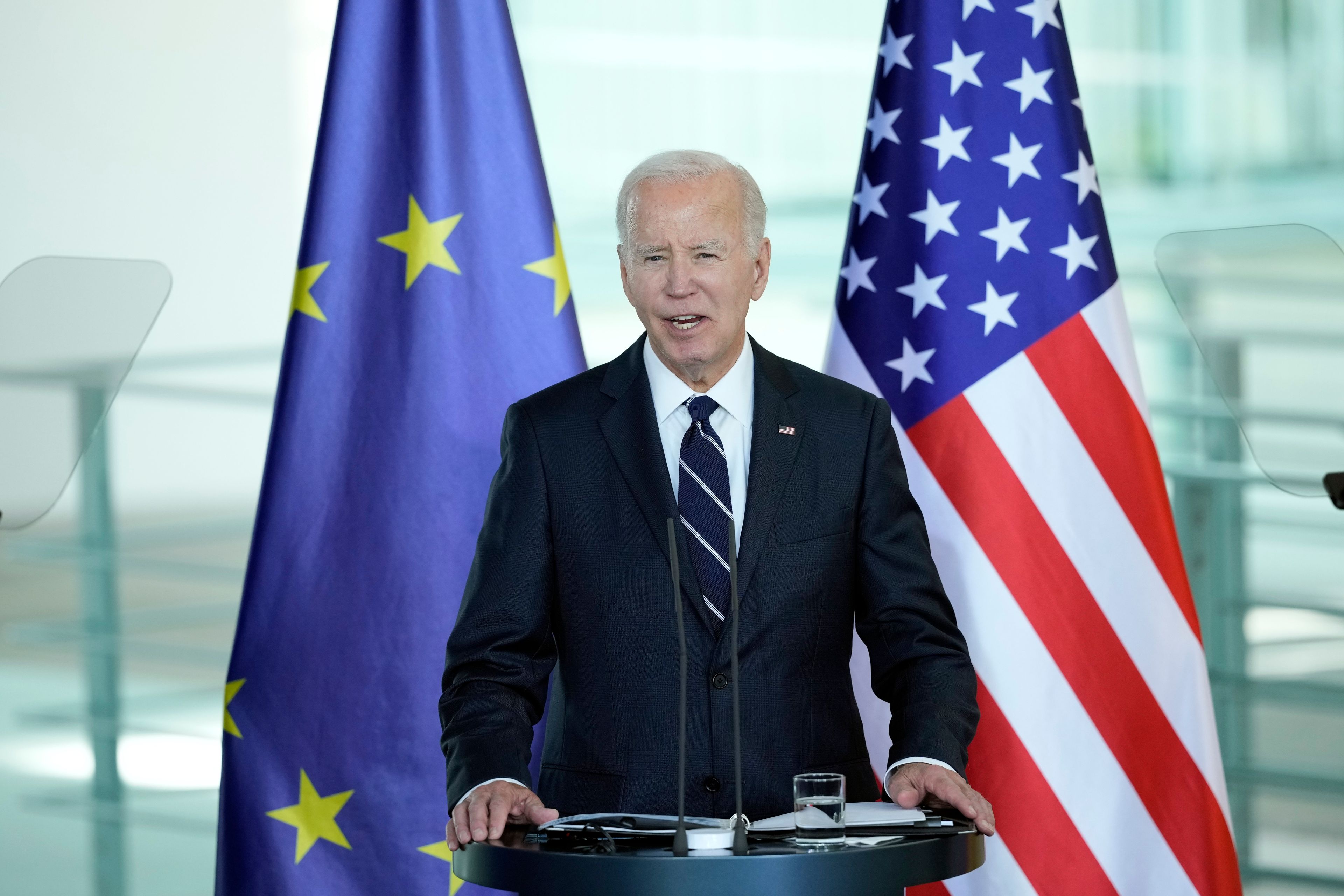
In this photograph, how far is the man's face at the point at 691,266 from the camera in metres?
1.68

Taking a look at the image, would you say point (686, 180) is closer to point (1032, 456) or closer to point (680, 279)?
point (680, 279)

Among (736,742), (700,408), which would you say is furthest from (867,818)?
(700,408)

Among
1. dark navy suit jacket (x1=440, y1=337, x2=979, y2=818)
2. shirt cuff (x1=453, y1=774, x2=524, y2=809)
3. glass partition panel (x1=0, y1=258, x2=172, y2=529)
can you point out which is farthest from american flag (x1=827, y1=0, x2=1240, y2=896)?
glass partition panel (x1=0, y1=258, x2=172, y2=529)

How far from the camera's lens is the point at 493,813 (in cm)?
141

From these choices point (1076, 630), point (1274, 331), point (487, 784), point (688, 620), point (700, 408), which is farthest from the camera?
point (1274, 331)

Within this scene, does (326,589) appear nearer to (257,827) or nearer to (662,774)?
(257,827)

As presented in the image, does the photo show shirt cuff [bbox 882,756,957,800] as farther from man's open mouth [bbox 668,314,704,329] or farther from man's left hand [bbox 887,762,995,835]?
man's open mouth [bbox 668,314,704,329]

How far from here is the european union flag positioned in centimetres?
219

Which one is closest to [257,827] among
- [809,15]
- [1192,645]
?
[1192,645]

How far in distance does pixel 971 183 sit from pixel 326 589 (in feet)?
3.89

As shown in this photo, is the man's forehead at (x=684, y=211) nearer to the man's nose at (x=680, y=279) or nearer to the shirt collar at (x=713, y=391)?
the man's nose at (x=680, y=279)

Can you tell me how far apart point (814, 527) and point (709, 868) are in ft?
1.92

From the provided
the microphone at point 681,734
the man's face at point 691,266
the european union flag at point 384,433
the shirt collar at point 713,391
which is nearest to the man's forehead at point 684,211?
the man's face at point 691,266

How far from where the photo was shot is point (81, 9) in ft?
11.6
